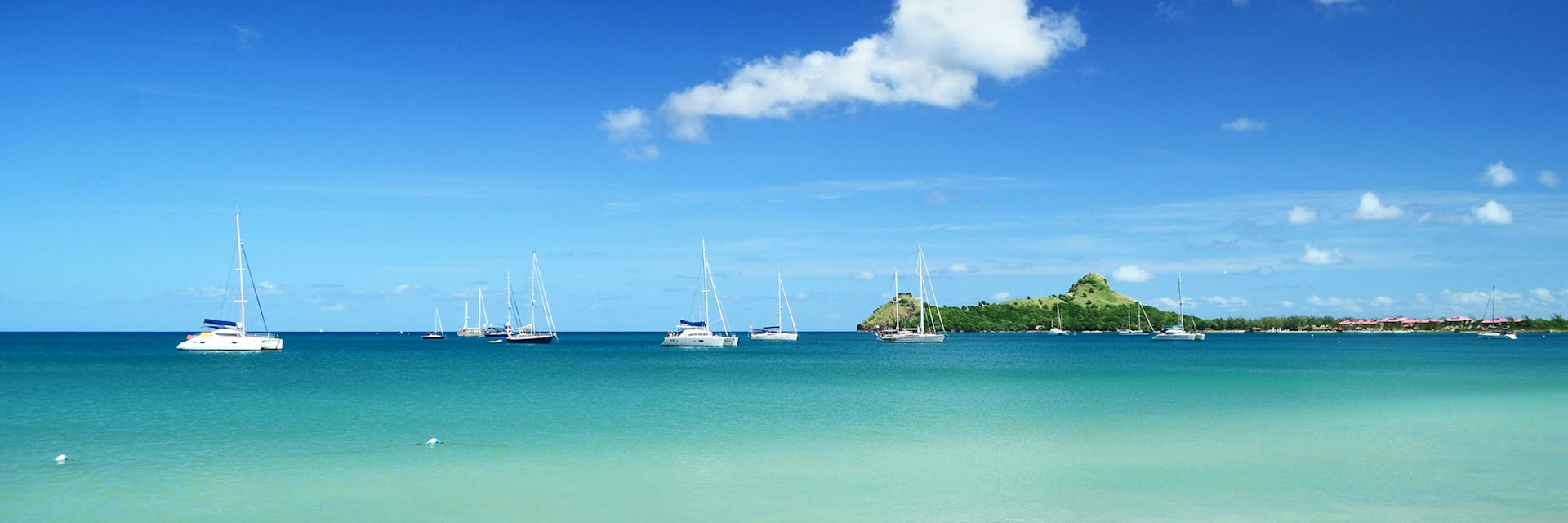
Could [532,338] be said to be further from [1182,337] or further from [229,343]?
[1182,337]

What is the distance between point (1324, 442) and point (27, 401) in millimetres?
39967

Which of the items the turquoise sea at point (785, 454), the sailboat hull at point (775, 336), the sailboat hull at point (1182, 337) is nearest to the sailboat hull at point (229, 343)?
the turquoise sea at point (785, 454)

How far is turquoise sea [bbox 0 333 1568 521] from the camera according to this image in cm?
1534

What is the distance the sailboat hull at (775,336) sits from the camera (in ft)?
485

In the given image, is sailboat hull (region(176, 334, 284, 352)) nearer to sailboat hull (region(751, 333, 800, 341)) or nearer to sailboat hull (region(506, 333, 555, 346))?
sailboat hull (region(506, 333, 555, 346))

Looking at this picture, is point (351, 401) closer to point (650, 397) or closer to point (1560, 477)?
point (650, 397)

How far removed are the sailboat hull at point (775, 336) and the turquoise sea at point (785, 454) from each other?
104 metres

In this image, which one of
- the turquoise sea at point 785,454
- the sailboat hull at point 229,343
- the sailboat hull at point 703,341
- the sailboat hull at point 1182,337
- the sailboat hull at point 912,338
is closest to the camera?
the turquoise sea at point 785,454

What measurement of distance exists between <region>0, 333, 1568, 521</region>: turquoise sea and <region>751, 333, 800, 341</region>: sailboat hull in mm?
103591

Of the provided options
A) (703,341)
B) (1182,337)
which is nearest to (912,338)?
(703,341)

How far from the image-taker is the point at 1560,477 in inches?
680

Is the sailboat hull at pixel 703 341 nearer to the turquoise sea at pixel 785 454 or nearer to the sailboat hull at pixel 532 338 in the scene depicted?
the sailboat hull at pixel 532 338

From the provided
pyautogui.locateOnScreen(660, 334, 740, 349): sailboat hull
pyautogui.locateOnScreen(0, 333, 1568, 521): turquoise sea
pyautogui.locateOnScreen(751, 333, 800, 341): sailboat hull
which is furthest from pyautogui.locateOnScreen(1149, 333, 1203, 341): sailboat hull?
pyautogui.locateOnScreen(0, 333, 1568, 521): turquoise sea

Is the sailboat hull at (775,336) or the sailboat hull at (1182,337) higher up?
the sailboat hull at (775,336)
